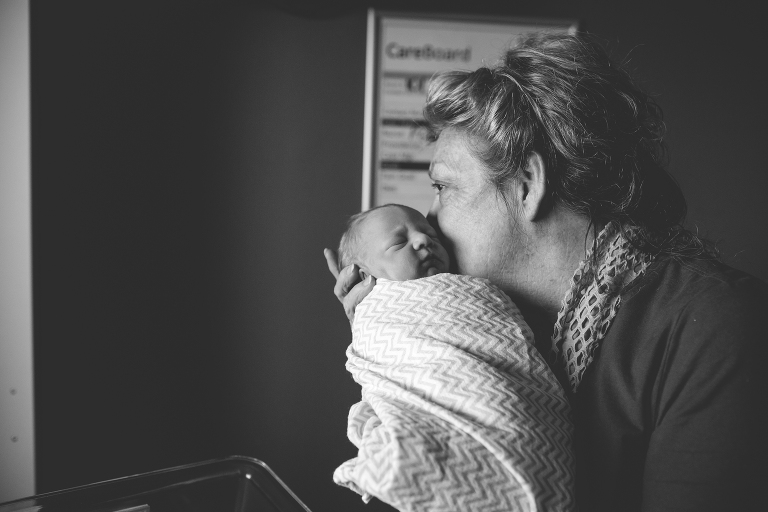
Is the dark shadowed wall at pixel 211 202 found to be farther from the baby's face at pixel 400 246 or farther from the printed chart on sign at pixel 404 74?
the baby's face at pixel 400 246

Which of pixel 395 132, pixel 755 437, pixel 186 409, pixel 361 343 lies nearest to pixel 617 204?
pixel 755 437

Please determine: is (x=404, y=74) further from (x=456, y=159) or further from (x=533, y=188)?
(x=533, y=188)

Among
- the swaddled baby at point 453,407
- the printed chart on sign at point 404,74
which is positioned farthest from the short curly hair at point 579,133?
the printed chart on sign at point 404,74

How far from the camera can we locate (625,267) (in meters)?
1.08

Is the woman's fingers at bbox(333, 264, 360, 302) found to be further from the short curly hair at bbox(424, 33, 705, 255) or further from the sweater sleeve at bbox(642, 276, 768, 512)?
the sweater sleeve at bbox(642, 276, 768, 512)

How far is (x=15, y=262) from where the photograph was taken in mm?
1743

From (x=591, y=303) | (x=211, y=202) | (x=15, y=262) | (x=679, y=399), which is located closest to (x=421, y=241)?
(x=591, y=303)

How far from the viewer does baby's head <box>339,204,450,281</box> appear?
1.15 meters

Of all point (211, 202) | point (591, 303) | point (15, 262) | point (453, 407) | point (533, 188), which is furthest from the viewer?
point (211, 202)

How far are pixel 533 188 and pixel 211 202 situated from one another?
1.29 metres

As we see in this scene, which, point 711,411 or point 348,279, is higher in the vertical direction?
point 348,279

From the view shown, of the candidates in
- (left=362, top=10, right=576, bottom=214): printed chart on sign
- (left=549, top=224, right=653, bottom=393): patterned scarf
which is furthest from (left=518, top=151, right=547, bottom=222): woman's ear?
(left=362, top=10, right=576, bottom=214): printed chart on sign

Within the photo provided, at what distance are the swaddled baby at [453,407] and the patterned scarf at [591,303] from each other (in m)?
0.12

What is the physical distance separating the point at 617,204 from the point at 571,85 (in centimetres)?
27
